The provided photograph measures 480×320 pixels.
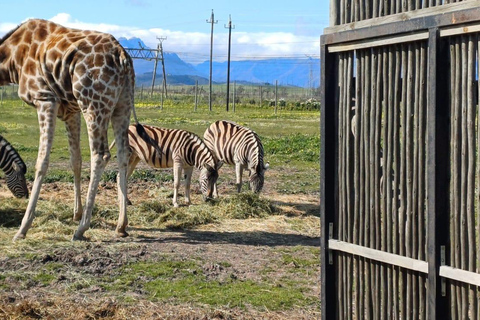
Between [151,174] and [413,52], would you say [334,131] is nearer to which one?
[413,52]

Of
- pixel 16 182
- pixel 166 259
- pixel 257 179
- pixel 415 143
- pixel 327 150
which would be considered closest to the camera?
pixel 415 143

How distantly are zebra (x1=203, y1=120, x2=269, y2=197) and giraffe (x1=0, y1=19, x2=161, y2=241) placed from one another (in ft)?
11.3

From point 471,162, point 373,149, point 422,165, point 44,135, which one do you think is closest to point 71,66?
point 44,135

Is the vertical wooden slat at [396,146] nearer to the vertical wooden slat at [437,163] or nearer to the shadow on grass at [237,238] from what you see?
the vertical wooden slat at [437,163]

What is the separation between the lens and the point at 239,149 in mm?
13445

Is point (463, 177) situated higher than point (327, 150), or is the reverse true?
point (327, 150)

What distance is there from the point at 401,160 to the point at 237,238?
4.92 m

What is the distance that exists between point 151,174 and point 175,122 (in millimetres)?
17283

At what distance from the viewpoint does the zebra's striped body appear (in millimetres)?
12398

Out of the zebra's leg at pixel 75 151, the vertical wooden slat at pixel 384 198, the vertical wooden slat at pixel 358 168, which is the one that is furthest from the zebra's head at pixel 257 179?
the vertical wooden slat at pixel 384 198

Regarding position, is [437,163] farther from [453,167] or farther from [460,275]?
[460,275]

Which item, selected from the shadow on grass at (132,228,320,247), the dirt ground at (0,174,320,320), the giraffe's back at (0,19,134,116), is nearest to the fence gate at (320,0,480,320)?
the dirt ground at (0,174,320,320)

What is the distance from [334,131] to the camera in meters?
5.78

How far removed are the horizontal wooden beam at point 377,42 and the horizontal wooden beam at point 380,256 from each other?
1488 millimetres
